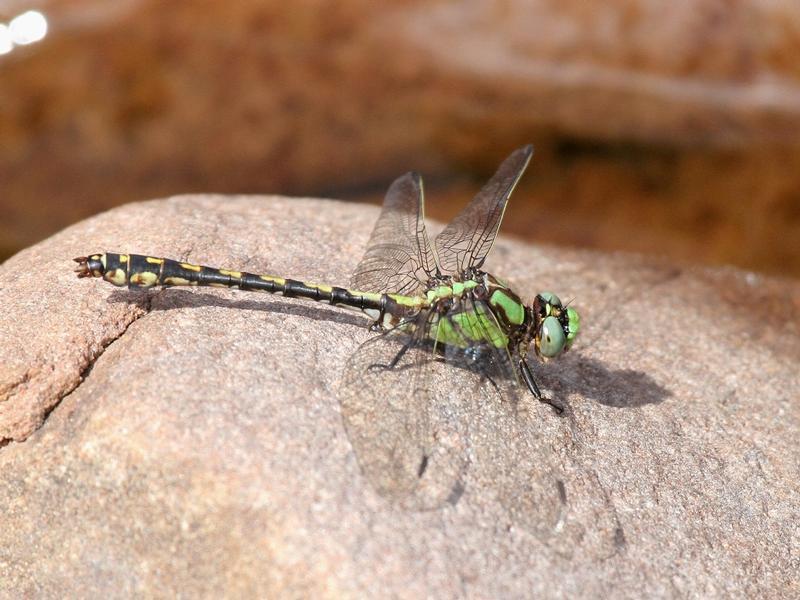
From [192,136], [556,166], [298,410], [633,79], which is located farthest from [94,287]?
[633,79]

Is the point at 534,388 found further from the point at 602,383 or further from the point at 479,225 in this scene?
the point at 479,225

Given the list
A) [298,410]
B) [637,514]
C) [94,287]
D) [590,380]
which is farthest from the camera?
[590,380]

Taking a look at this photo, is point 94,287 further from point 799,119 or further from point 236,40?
point 799,119

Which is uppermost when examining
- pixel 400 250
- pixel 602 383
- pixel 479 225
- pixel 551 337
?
pixel 479 225

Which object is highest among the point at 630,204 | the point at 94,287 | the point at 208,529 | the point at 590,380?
the point at 94,287

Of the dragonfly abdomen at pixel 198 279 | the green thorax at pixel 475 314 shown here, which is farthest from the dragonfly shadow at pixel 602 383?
the dragonfly abdomen at pixel 198 279

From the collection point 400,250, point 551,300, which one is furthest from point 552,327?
point 400,250

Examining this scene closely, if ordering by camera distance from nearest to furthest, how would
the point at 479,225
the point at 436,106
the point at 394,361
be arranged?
the point at 394,361, the point at 479,225, the point at 436,106
